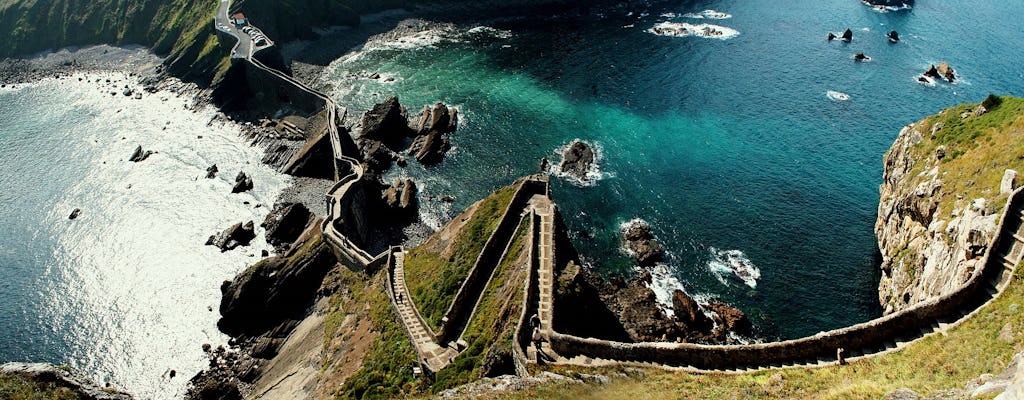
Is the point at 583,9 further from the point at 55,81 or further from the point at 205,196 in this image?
the point at 55,81

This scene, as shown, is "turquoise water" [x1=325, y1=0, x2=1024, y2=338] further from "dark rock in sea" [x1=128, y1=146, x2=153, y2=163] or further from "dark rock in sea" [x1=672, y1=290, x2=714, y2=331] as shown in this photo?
"dark rock in sea" [x1=128, y1=146, x2=153, y2=163]

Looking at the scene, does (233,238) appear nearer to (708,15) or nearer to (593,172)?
(593,172)

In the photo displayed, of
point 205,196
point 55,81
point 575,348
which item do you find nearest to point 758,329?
point 575,348

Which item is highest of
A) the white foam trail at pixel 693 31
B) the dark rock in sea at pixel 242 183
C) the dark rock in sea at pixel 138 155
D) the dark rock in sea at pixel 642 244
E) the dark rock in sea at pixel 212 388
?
the white foam trail at pixel 693 31

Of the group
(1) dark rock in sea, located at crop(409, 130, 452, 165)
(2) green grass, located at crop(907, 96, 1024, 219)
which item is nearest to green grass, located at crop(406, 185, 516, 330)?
(1) dark rock in sea, located at crop(409, 130, 452, 165)

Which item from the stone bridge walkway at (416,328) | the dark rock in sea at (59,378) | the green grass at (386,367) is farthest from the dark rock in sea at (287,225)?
the dark rock in sea at (59,378)

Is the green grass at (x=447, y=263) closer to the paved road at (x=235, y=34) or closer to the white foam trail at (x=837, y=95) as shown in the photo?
the white foam trail at (x=837, y=95)
